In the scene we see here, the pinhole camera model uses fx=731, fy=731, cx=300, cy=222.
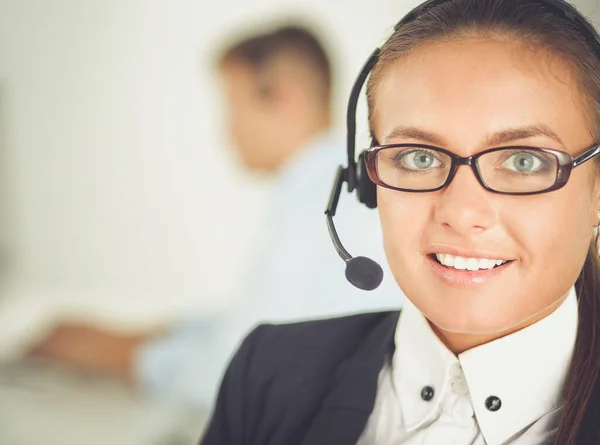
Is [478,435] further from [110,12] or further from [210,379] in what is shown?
[110,12]

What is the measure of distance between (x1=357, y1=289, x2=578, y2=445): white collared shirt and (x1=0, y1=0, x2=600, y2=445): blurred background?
1.83 meters

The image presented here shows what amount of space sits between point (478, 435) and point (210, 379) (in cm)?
115

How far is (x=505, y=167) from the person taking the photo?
71 centimetres

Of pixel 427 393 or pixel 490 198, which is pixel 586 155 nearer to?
pixel 490 198

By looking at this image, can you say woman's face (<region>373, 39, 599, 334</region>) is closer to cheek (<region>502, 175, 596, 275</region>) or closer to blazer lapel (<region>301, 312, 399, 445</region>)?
cheek (<region>502, 175, 596, 275</region>)

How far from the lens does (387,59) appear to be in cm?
81

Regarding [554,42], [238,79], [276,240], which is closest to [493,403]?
[554,42]

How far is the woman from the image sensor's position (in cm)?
71

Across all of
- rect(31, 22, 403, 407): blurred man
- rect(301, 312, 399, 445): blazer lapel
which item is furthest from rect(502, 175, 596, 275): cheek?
rect(31, 22, 403, 407): blurred man

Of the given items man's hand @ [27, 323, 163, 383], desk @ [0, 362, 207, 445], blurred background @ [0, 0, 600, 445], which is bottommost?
desk @ [0, 362, 207, 445]

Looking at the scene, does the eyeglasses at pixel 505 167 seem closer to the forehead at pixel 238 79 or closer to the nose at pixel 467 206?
the nose at pixel 467 206

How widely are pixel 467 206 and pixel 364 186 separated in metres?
0.20

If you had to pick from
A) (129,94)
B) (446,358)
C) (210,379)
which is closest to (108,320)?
(129,94)

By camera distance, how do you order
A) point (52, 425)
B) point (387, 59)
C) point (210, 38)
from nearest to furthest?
point (387, 59) < point (52, 425) < point (210, 38)
